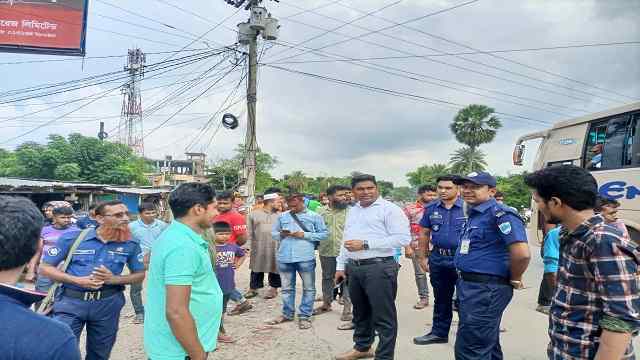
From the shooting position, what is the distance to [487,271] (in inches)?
129

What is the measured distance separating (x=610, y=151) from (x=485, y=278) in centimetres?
651

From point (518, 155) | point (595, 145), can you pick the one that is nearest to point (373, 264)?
point (595, 145)

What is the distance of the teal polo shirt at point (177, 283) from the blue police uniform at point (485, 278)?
6.44 feet

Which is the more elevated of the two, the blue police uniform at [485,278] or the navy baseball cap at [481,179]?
the navy baseball cap at [481,179]

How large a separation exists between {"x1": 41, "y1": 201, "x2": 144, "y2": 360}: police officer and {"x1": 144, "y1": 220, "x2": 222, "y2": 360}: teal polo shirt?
1037 millimetres

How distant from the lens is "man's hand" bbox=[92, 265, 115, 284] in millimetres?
2994

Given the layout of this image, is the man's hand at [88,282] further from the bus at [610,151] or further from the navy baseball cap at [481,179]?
the bus at [610,151]

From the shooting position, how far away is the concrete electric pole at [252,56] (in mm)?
11844

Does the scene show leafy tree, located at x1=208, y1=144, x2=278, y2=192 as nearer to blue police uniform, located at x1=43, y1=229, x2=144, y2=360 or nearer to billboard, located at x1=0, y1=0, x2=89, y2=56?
billboard, located at x1=0, y1=0, x2=89, y2=56

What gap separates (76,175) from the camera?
3152 cm

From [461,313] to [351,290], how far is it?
1.22 m

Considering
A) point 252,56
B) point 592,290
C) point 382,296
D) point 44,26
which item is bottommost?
point 382,296

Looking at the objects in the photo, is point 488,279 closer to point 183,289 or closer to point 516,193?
point 183,289

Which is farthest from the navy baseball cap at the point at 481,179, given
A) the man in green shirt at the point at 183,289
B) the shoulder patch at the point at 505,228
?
the man in green shirt at the point at 183,289
